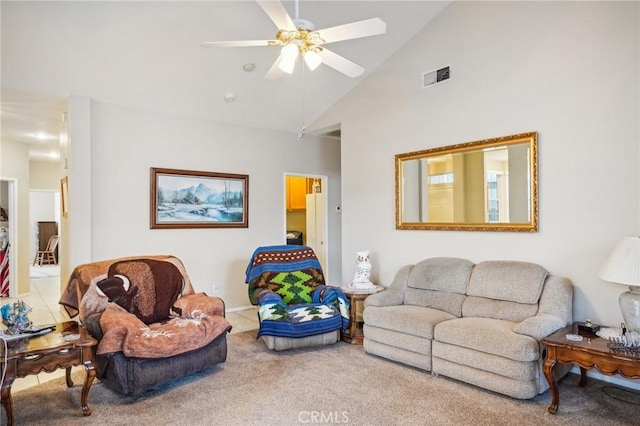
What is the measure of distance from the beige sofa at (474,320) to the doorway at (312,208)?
8.90ft

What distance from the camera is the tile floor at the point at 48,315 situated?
3268 mm

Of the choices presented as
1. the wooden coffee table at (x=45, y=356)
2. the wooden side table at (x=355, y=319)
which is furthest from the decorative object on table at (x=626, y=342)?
the wooden coffee table at (x=45, y=356)

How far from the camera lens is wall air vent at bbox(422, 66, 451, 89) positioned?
4219 millimetres

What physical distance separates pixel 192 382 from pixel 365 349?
5.19ft

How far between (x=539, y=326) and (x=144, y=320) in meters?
3.04

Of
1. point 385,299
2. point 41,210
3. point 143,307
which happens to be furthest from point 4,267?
point 41,210

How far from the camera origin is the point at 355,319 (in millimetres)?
4168

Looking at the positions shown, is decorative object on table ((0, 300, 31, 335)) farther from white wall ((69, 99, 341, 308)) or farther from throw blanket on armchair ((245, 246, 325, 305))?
throw blanket on armchair ((245, 246, 325, 305))

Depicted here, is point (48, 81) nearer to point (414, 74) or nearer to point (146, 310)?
point (146, 310)

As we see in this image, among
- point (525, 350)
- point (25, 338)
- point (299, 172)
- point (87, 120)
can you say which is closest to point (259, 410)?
point (25, 338)

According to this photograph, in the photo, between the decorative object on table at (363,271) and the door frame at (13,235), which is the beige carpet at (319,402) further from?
the door frame at (13,235)

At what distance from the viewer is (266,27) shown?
3.97 m

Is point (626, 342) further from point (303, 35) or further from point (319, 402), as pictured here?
point (303, 35)

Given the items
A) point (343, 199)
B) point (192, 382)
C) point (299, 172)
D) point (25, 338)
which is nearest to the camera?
point (25, 338)
